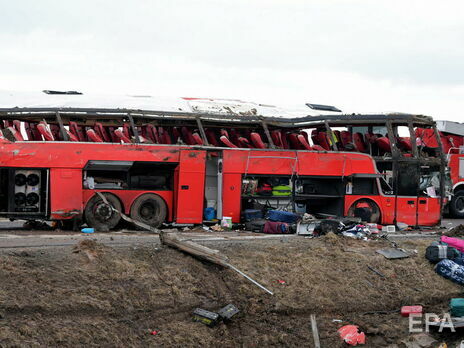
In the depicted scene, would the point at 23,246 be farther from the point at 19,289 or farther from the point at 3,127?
the point at 3,127

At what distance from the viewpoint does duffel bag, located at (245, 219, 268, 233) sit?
14.0m

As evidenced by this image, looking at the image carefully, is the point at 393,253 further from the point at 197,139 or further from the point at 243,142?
the point at 197,139

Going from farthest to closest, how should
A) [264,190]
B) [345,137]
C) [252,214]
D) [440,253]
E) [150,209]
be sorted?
[345,137] → [264,190] → [252,214] → [150,209] → [440,253]

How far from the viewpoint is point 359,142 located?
1648 centimetres

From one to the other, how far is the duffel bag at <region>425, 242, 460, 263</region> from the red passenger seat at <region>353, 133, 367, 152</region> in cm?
532

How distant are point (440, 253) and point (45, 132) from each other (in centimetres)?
923

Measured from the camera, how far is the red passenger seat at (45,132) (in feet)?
45.5

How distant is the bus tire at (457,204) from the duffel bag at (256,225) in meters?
10.7

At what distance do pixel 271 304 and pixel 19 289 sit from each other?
12.3 feet

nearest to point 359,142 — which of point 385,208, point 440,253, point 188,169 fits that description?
point 385,208

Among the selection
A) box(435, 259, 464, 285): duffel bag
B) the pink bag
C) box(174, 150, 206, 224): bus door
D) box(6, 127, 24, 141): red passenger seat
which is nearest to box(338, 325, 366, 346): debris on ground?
box(435, 259, 464, 285): duffel bag

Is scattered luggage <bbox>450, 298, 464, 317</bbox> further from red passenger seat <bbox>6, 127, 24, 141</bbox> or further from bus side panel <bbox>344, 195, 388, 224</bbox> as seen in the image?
red passenger seat <bbox>6, 127, 24, 141</bbox>

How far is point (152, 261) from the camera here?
951 cm

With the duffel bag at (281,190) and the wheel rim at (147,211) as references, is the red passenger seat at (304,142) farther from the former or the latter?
the wheel rim at (147,211)
